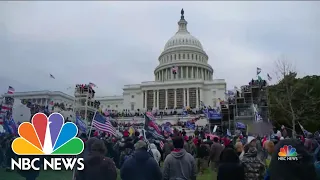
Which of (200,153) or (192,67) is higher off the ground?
(192,67)

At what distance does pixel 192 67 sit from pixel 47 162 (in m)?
85.9

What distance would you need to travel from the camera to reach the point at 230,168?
5.82 m

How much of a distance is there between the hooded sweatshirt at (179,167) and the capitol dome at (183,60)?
264 ft

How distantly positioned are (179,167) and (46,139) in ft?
9.78

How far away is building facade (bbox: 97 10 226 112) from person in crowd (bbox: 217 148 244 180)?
227 feet

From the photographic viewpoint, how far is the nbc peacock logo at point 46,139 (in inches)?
279

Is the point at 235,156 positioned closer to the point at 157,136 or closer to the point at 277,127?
the point at 157,136

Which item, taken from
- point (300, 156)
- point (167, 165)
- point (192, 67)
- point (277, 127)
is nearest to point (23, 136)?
point (167, 165)

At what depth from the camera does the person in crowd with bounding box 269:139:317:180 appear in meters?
5.76

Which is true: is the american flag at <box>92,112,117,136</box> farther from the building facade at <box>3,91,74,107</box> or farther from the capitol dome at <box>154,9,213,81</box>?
the building facade at <box>3,91,74,107</box>

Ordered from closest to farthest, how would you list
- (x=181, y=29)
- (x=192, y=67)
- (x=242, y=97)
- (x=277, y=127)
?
(x=242, y=97)
(x=277, y=127)
(x=192, y=67)
(x=181, y=29)

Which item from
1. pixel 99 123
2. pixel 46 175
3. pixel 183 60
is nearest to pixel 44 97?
pixel 183 60

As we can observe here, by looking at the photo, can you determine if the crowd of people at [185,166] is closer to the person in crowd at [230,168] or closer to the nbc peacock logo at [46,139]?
the person in crowd at [230,168]

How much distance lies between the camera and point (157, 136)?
1488cm
